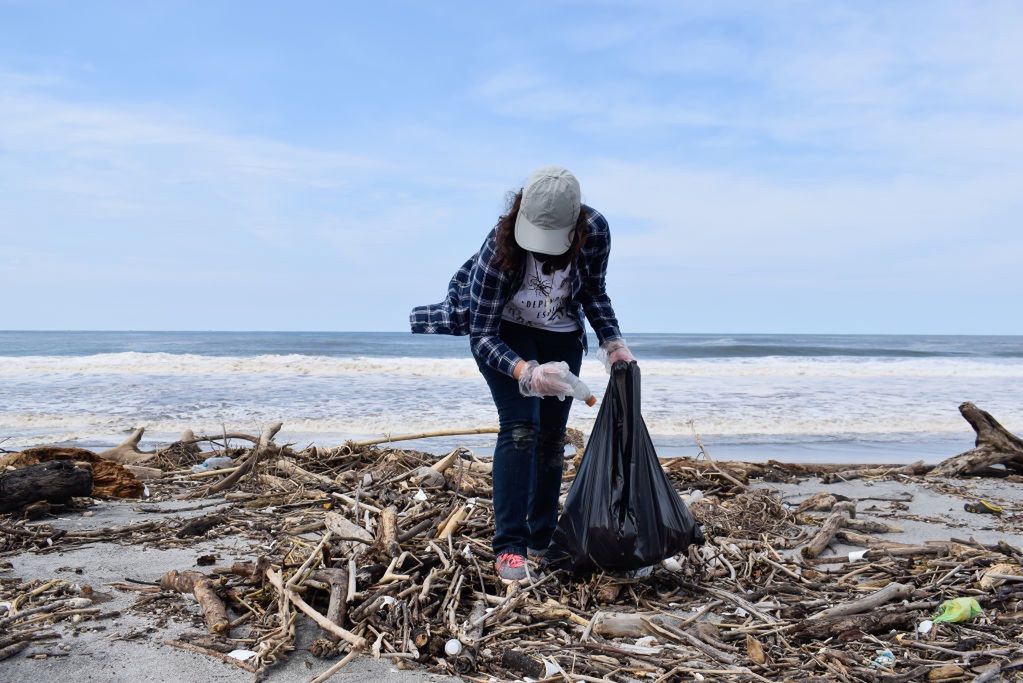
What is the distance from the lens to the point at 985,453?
6199 millimetres

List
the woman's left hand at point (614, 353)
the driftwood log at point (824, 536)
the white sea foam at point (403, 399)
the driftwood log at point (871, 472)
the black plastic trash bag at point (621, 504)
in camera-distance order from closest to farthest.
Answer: the black plastic trash bag at point (621, 504) → the woman's left hand at point (614, 353) → the driftwood log at point (824, 536) → the driftwood log at point (871, 472) → the white sea foam at point (403, 399)

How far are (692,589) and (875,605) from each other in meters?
0.65

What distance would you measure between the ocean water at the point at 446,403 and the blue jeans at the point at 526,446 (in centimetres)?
421

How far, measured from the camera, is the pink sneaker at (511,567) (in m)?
3.16

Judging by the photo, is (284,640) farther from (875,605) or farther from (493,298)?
(875,605)

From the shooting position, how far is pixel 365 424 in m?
10.2

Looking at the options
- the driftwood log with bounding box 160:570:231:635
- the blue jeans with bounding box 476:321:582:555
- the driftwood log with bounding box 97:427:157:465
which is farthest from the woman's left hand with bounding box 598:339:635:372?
the driftwood log with bounding box 97:427:157:465

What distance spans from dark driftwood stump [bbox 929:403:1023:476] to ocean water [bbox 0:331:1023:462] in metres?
1.45

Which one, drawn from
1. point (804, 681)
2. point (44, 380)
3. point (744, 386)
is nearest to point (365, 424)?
point (804, 681)

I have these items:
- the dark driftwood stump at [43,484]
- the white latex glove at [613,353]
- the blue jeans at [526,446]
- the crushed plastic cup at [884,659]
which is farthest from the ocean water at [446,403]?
the crushed plastic cup at [884,659]

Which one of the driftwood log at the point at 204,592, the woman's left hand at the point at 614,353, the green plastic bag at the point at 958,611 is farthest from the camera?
the woman's left hand at the point at 614,353

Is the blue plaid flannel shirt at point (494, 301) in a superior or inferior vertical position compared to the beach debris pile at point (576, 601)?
superior

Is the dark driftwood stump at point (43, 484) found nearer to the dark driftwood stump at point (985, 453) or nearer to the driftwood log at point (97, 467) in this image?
the driftwood log at point (97, 467)

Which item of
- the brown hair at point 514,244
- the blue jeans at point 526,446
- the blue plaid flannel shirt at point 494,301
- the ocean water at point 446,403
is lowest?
the ocean water at point 446,403
